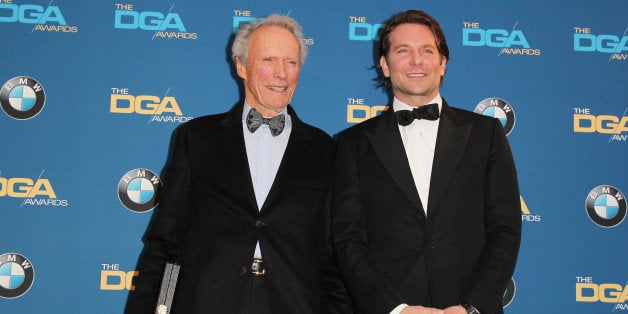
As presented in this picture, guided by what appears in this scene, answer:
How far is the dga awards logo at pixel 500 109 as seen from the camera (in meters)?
3.87

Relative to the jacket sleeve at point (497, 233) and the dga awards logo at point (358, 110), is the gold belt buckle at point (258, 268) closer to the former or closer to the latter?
the jacket sleeve at point (497, 233)

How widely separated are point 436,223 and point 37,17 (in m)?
2.74

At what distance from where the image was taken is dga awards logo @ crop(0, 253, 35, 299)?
3.60 metres

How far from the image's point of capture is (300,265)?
8.20 feet

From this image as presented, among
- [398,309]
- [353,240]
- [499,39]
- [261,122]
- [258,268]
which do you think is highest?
[499,39]

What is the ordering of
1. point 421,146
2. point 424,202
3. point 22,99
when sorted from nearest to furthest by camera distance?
point 424,202, point 421,146, point 22,99

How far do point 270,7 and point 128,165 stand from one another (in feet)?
4.19

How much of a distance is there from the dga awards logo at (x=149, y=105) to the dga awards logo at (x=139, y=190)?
1.08 ft

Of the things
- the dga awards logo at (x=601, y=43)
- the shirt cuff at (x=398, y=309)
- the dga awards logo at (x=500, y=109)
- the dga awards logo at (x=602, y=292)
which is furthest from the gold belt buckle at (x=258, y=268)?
the dga awards logo at (x=601, y=43)

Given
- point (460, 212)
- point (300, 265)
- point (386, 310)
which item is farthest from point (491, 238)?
point (300, 265)

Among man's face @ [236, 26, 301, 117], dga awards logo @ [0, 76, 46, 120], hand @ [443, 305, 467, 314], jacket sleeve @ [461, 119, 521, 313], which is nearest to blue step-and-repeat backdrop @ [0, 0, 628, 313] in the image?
dga awards logo @ [0, 76, 46, 120]

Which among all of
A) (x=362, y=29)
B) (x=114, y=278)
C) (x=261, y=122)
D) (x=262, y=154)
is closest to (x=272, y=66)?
(x=261, y=122)

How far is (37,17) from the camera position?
3799 mm

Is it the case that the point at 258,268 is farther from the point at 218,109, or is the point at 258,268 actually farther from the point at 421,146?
the point at 218,109
